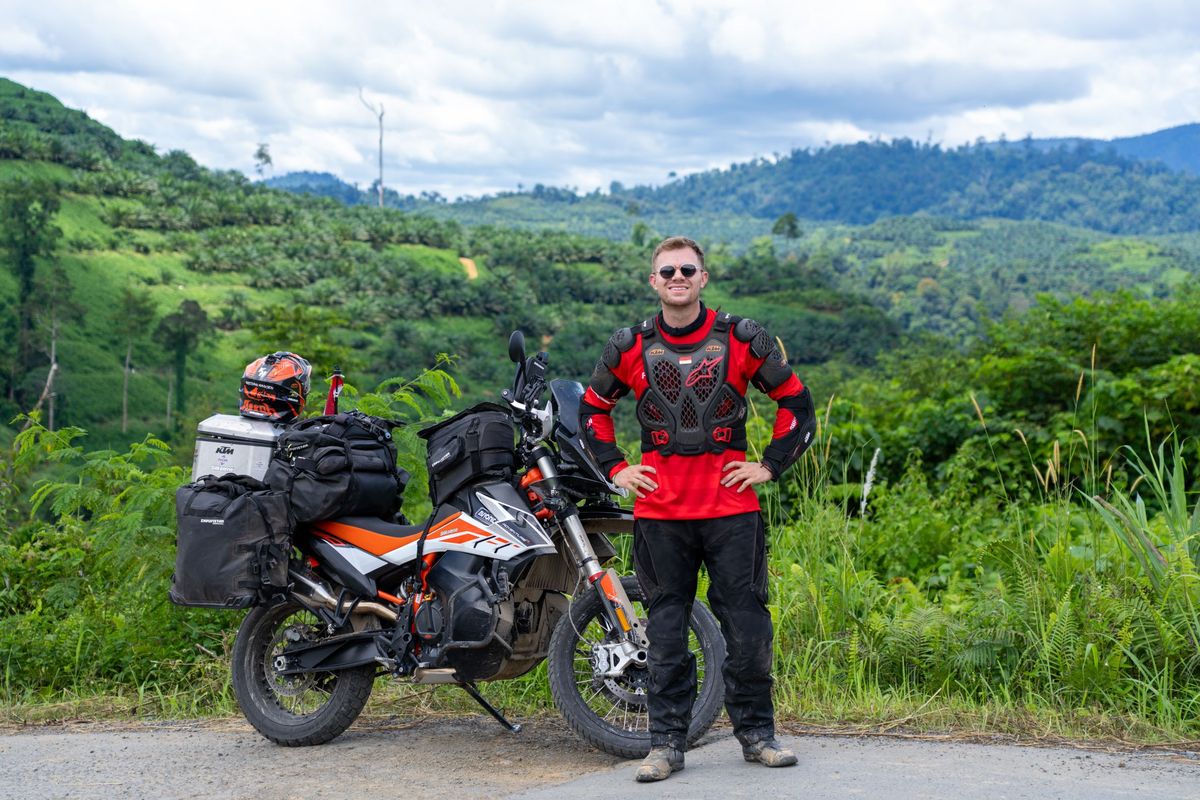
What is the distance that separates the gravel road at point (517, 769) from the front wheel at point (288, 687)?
0.09 metres

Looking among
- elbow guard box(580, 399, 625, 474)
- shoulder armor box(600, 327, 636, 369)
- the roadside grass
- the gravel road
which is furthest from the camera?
the roadside grass

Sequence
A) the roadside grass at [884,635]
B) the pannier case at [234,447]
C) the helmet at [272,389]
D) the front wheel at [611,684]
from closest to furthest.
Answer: the front wheel at [611,684] → the roadside grass at [884,635] → the pannier case at [234,447] → the helmet at [272,389]

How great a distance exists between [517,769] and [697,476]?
1324mm

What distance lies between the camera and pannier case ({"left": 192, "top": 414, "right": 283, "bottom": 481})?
17.6 feet

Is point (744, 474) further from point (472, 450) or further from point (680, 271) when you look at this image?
point (472, 450)

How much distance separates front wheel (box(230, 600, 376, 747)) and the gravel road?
95 mm

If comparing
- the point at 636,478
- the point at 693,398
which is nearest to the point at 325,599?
the point at 636,478

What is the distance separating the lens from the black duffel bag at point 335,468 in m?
5.11

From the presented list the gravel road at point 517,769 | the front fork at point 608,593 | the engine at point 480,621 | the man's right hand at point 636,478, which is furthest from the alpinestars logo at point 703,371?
the gravel road at point 517,769

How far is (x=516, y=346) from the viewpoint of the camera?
4711mm

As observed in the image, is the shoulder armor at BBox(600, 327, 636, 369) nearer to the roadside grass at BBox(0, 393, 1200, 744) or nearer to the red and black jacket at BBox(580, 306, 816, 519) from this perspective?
the red and black jacket at BBox(580, 306, 816, 519)

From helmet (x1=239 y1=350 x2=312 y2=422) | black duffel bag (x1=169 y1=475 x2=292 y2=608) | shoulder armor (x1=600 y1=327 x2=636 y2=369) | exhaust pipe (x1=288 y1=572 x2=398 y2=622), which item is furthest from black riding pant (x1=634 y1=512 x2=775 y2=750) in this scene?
helmet (x1=239 y1=350 x2=312 y2=422)

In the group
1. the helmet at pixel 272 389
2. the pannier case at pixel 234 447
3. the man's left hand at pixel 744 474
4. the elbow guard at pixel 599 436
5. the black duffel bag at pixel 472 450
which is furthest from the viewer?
the helmet at pixel 272 389

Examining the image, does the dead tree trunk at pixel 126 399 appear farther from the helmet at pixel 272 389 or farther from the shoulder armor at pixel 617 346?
the shoulder armor at pixel 617 346
